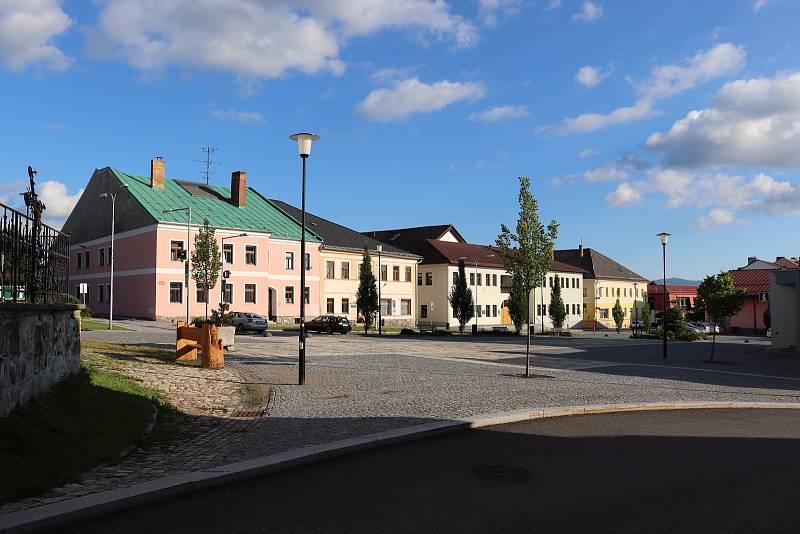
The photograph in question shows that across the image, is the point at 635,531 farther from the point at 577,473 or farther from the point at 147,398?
the point at 147,398

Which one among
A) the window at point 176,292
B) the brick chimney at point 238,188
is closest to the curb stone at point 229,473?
the window at point 176,292

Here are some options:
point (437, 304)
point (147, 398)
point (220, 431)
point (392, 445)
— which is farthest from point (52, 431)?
point (437, 304)

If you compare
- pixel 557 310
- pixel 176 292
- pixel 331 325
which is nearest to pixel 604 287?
pixel 557 310

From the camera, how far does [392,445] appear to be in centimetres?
932

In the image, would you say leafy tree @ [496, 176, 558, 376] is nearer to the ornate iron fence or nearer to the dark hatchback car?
the ornate iron fence

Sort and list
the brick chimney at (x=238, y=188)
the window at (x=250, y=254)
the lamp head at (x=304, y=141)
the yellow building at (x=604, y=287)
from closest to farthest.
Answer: the lamp head at (x=304, y=141), the window at (x=250, y=254), the brick chimney at (x=238, y=188), the yellow building at (x=604, y=287)

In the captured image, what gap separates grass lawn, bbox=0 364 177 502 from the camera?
6637 millimetres

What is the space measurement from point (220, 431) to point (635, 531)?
6.36 metres

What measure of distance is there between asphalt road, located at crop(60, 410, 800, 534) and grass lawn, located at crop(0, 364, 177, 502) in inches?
48.3

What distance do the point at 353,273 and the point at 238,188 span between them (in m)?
14.5

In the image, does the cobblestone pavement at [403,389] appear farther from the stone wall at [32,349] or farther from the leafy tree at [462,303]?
the leafy tree at [462,303]

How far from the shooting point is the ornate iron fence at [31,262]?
889 centimetres

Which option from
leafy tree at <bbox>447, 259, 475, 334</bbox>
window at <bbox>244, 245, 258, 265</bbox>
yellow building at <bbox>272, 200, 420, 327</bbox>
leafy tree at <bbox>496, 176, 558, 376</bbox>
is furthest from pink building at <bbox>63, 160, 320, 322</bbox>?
leafy tree at <bbox>496, 176, 558, 376</bbox>

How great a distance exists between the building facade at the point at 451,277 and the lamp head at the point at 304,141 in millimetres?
53283
